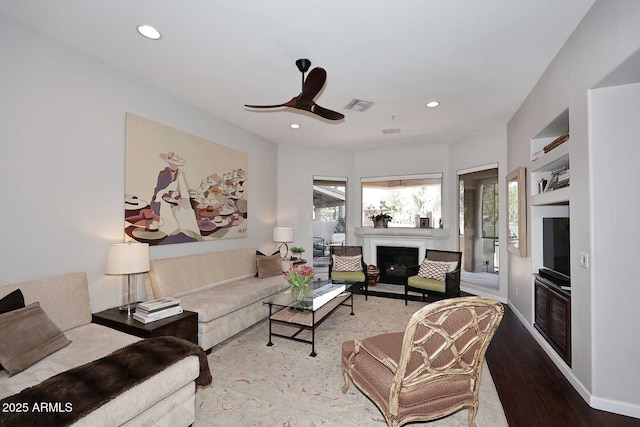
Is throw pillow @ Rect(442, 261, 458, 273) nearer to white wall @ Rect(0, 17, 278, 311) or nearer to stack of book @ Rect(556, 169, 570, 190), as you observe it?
stack of book @ Rect(556, 169, 570, 190)

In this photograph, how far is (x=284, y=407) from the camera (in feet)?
7.55

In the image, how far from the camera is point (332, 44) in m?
2.68

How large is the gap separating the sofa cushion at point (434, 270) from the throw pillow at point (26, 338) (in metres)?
4.56

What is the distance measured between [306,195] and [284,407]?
180 inches

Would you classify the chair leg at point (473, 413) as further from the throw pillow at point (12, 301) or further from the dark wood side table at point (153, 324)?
the throw pillow at point (12, 301)

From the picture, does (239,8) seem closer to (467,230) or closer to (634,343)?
(634,343)

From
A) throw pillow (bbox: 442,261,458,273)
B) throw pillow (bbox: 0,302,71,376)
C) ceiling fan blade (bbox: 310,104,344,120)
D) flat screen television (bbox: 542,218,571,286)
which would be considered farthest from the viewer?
throw pillow (bbox: 442,261,458,273)

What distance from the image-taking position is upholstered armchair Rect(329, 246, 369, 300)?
5230 mm

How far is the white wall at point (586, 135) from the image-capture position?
6.51 feet

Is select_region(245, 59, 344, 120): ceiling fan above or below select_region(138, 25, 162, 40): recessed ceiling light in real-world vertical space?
below

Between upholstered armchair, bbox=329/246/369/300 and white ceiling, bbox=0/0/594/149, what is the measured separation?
270 centimetres

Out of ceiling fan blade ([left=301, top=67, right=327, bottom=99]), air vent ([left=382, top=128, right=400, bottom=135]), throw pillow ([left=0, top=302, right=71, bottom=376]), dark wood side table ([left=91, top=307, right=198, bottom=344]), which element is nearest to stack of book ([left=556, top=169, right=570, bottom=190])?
ceiling fan blade ([left=301, top=67, right=327, bottom=99])

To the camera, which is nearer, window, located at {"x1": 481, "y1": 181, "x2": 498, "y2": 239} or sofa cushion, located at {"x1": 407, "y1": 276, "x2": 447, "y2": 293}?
sofa cushion, located at {"x1": 407, "y1": 276, "x2": 447, "y2": 293}

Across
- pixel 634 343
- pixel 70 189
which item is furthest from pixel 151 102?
pixel 634 343
